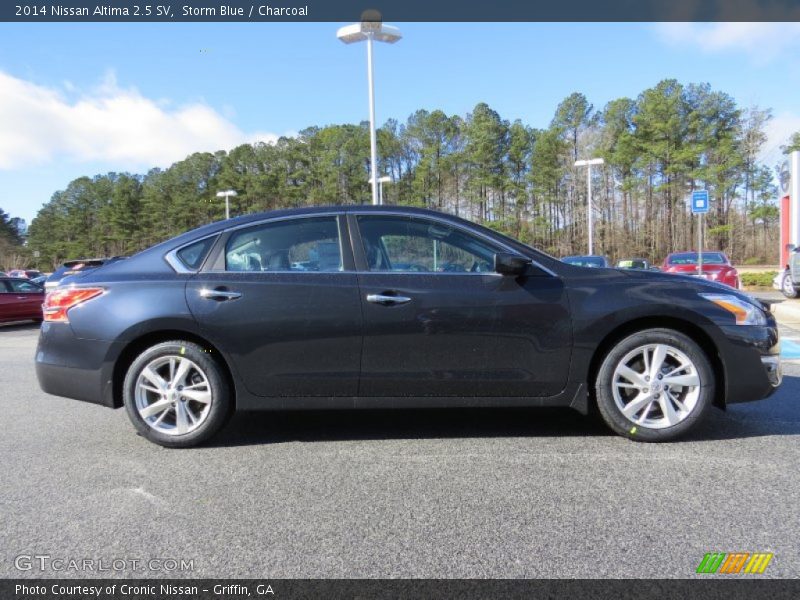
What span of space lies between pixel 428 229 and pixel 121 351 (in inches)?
87.0

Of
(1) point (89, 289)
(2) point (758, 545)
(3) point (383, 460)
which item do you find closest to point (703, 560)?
(2) point (758, 545)

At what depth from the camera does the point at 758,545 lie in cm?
252

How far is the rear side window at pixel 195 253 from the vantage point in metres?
4.07

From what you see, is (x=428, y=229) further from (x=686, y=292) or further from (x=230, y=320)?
(x=686, y=292)

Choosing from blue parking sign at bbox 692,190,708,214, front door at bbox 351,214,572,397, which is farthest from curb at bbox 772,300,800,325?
front door at bbox 351,214,572,397

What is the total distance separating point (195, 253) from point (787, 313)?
13258mm

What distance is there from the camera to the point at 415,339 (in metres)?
3.83

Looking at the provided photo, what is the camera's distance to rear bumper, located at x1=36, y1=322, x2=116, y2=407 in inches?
156

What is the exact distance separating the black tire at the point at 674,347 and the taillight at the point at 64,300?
342cm
